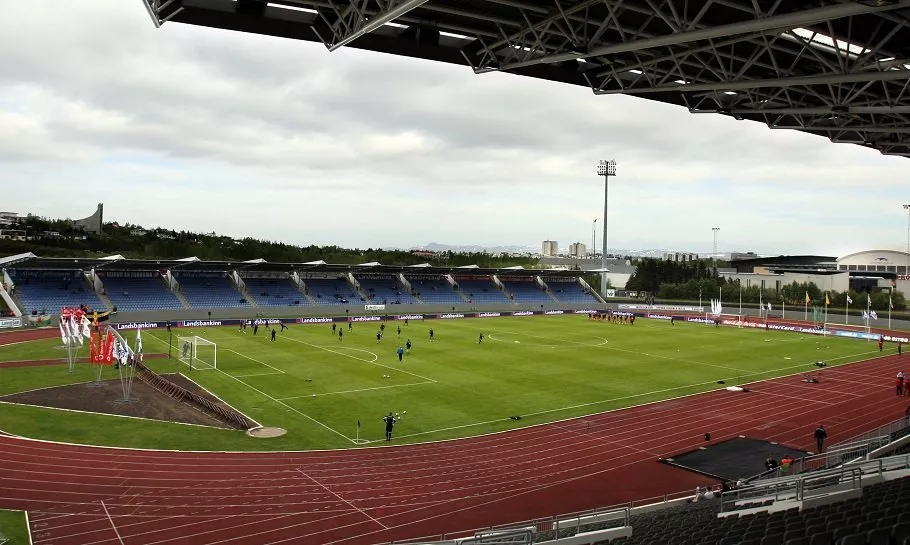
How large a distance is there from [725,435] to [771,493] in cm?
1094

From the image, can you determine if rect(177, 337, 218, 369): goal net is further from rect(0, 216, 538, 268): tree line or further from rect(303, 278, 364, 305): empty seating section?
rect(0, 216, 538, 268): tree line

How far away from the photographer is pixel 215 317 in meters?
66.4

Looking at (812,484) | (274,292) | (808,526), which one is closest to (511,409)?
(812,484)

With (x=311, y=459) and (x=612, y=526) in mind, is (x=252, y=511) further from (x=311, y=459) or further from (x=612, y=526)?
(x=612, y=526)

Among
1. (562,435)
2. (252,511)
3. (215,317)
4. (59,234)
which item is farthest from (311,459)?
(59,234)

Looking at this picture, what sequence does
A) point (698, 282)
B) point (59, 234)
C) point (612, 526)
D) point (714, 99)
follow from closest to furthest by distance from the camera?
1. point (612, 526)
2. point (714, 99)
3. point (698, 282)
4. point (59, 234)

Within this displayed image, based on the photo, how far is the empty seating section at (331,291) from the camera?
76.9 m

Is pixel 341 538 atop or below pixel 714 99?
below

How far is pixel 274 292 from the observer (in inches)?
2948

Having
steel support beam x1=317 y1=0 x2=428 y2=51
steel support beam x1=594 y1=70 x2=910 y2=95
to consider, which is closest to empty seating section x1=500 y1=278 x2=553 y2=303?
steel support beam x1=594 y1=70 x2=910 y2=95

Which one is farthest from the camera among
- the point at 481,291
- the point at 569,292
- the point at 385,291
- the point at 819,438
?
the point at 569,292

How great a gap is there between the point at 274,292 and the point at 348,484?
2228 inches

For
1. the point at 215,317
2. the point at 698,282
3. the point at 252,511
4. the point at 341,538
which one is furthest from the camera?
the point at 698,282

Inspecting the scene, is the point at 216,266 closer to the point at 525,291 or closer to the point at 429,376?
the point at 429,376
